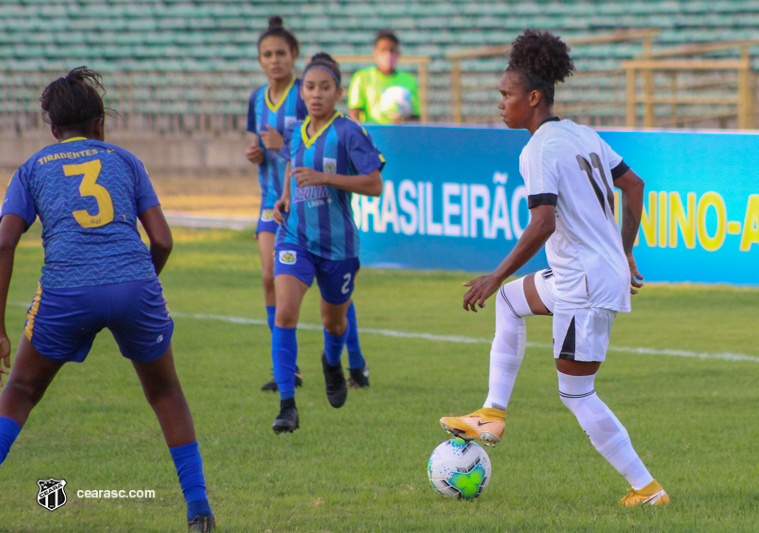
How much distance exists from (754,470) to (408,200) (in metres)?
6.70

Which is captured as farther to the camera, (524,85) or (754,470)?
(754,470)

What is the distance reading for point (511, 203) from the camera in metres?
10.1

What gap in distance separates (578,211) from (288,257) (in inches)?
82.0

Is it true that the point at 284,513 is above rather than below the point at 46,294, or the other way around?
below

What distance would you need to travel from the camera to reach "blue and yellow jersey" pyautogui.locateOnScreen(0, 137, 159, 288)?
11.5 ft

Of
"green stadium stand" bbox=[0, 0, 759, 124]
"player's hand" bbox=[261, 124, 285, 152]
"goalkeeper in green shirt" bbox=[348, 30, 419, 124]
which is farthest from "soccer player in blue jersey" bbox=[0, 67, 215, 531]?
"green stadium stand" bbox=[0, 0, 759, 124]

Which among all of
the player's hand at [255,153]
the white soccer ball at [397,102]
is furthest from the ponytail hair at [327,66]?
the white soccer ball at [397,102]

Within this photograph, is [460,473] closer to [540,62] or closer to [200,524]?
[200,524]

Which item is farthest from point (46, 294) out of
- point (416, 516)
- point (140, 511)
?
point (416, 516)

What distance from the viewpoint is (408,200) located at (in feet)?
35.9

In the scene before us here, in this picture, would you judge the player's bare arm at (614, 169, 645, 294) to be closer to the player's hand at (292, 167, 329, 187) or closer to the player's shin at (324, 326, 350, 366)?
the player's hand at (292, 167, 329, 187)

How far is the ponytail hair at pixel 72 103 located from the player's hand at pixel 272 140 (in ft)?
8.81

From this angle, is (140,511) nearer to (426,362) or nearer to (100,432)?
(100,432)

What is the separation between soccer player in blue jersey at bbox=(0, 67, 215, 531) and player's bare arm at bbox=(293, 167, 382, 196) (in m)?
1.68
